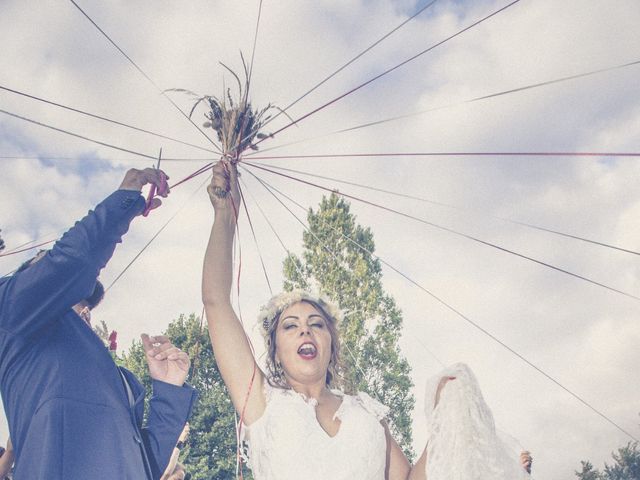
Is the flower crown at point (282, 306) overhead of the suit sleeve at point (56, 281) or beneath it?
overhead

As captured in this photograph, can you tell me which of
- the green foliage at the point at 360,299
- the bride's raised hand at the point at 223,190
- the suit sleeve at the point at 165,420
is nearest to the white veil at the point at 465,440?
the suit sleeve at the point at 165,420

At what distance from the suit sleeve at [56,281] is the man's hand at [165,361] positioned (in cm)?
60

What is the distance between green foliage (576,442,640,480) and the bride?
27389 millimetres

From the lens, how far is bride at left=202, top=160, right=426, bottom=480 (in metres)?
2.23

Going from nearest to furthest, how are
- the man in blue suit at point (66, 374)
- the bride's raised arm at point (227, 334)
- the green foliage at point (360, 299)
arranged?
the man in blue suit at point (66, 374) < the bride's raised arm at point (227, 334) < the green foliage at point (360, 299)

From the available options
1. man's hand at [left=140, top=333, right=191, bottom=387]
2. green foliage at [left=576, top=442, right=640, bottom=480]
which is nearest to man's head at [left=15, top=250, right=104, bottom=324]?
man's hand at [left=140, top=333, right=191, bottom=387]

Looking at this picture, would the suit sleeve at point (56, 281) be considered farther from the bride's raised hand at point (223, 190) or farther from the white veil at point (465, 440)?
the white veil at point (465, 440)

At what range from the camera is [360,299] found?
51.7 feet

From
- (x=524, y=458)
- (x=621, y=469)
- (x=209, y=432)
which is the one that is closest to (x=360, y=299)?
(x=209, y=432)

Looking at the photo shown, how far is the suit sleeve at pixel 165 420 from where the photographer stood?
2.21 metres

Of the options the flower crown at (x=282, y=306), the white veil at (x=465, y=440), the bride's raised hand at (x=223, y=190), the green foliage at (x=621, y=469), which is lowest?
the white veil at (x=465, y=440)

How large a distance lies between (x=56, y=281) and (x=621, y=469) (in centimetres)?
3105

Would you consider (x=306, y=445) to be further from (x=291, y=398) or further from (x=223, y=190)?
(x=223, y=190)

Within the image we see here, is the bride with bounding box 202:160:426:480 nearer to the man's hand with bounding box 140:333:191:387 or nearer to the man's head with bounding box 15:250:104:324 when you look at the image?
the man's hand with bounding box 140:333:191:387
